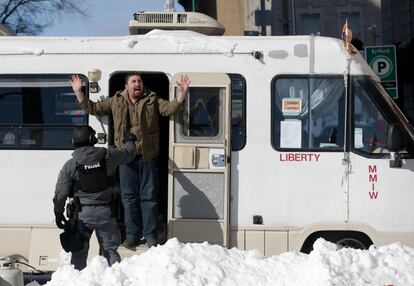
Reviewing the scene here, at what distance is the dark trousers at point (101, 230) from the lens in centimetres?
676

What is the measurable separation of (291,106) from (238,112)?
61 cm

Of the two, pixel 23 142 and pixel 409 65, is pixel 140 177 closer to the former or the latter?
pixel 23 142

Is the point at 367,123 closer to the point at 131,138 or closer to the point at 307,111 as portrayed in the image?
the point at 307,111

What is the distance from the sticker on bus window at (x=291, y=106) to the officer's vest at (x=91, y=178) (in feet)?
7.33

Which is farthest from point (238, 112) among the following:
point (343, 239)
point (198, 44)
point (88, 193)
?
point (88, 193)

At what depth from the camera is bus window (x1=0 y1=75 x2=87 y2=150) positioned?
25.8 feet

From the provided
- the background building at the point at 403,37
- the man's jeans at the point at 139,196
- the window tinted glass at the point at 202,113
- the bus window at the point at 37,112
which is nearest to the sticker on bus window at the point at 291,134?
the window tinted glass at the point at 202,113

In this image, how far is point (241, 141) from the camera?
7.71m

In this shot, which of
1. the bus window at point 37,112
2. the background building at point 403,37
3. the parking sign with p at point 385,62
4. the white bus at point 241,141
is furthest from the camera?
the background building at point 403,37

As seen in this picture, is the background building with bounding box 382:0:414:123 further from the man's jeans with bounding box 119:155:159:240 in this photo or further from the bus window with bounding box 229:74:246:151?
the man's jeans with bounding box 119:155:159:240

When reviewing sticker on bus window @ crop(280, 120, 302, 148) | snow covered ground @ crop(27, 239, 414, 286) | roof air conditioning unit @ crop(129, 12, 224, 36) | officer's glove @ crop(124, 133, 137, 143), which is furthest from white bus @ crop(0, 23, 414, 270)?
snow covered ground @ crop(27, 239, 414, 286)

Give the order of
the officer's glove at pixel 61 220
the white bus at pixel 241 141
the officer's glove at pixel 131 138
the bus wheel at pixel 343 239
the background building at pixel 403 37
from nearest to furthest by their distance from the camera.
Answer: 1. the officer's glove at pixel 61 220
2. the officer's glove at pixel 131 138
3. the white bus at pixel 241 141
4. the bus wheel at pixel 343 239
5. the background building at pixel 403 37

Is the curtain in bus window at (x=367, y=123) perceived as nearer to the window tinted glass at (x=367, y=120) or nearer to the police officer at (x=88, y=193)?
the window tinted glass at (x=367, y=120)

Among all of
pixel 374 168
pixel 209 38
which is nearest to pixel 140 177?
pixel 209 38
